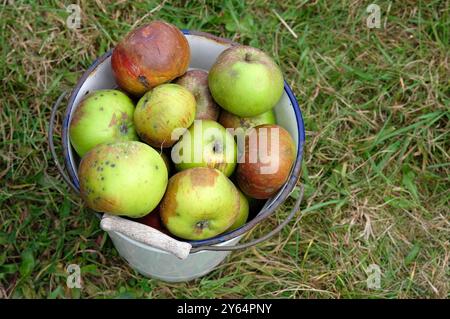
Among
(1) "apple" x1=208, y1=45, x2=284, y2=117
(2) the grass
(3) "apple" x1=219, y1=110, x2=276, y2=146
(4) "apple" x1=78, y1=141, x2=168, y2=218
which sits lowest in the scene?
(2) the grass

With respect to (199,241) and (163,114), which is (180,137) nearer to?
(163,114)

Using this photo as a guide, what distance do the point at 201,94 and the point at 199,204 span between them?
45 cm

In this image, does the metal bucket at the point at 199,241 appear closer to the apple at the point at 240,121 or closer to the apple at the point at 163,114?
the apple at the point at 240,121

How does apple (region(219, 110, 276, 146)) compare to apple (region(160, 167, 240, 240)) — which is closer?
apple (region(160, 167, 240, 240))

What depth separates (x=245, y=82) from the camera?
1.70 m

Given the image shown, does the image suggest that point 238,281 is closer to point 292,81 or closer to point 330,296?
point 330,296

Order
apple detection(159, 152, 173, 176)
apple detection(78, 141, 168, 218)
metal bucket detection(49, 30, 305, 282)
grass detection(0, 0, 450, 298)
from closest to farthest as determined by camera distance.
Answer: apple detection(78, 141, 168, 218)
metal bucket detection(49, 30, 305, 282)
apple detection(159, 152, 173, 176)
grass detection(0, 0, 450, 298)

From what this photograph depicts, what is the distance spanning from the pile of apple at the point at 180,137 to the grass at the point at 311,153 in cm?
54

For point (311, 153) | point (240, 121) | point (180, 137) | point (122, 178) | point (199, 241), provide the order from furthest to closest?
point (311, 153), point (240, 121), point (180, 137), point (199, 241), point (122, 178)

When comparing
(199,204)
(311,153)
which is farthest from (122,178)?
(311,153)

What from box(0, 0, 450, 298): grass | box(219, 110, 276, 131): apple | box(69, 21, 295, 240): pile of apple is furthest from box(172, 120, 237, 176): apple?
box(0, 0, 450, 298): grass

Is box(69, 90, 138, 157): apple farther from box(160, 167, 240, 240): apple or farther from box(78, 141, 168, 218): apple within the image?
box(160, 167, 240, 240): apple

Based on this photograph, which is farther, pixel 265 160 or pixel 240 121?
pixel 240 121

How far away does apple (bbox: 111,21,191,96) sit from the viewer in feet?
5.63
